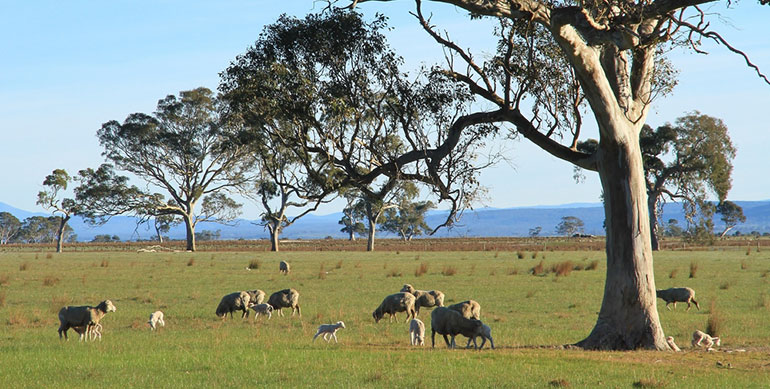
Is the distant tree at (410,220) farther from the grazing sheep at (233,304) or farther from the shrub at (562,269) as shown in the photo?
the grazing sheep at (233,304)

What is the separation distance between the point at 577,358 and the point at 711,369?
199 cm

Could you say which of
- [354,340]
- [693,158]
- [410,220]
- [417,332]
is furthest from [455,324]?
[410,220]

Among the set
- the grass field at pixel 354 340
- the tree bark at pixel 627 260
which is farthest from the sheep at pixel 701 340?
the tree bark at pixel 627 260

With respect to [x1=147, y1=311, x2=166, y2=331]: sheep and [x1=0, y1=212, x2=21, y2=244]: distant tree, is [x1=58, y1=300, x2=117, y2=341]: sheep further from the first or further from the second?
[x1=0, y1=212, x2=21, y2=244]: distant tree

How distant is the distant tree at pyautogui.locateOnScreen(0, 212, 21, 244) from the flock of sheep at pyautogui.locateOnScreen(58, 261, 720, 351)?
14210 cm

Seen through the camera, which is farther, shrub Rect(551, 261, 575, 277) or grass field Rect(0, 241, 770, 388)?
shrub Rect(551, 261, 575, 277)

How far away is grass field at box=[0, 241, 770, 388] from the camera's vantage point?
445 inches

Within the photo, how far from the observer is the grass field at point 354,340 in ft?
37.1

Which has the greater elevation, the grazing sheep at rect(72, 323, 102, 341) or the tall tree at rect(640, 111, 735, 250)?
the tall tree at rect(640, 111, 735, 250)

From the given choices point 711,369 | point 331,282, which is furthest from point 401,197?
point 711,369

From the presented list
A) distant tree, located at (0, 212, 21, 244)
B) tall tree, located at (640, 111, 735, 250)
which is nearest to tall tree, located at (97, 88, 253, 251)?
tall tree, located at (640, 111, 735, 250)

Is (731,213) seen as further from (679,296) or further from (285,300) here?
(285,300)

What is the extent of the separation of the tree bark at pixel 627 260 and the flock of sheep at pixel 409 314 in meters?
0.72

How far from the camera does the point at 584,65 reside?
13.5m
